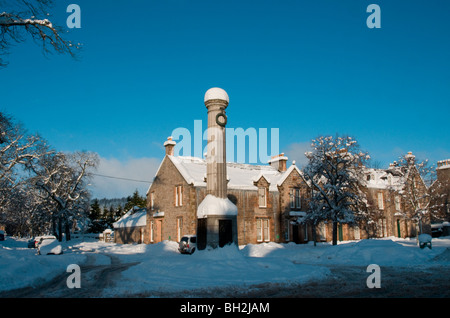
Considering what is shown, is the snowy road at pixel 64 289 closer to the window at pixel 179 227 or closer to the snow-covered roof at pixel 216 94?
the snow-covered roof at pixel 216 94

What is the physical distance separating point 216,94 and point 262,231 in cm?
1857

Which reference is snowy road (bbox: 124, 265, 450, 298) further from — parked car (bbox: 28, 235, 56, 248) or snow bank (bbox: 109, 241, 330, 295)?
parked car (bbox: 28, 235, 56, 248)

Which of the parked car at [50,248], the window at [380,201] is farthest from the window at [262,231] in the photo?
the parked car at [50,248]

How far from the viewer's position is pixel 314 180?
104 ft

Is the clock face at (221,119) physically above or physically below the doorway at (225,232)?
above

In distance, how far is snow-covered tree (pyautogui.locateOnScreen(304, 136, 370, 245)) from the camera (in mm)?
30469

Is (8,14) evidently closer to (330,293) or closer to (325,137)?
(330,293)

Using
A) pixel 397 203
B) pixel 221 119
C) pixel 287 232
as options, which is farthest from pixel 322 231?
pixel 221 119

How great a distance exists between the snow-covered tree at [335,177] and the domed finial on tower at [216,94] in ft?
37.8

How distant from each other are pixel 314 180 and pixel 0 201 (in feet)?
107

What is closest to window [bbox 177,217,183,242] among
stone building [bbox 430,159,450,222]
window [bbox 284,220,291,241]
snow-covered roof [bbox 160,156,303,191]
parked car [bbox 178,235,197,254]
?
snow-covered roof [bbox 160,156,303,191]

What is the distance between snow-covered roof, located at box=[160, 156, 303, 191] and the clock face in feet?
40.3

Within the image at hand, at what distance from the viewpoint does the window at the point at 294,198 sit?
39.8 metres
